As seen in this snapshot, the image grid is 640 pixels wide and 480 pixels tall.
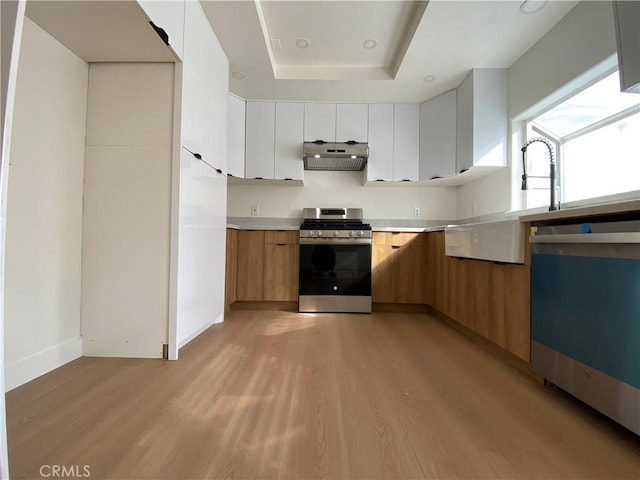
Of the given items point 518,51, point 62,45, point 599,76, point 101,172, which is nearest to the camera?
point 62,45

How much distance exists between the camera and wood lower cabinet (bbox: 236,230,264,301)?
2936 mm

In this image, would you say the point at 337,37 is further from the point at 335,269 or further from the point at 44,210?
the point at 44,210

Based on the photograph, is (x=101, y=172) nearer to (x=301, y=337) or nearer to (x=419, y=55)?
(x=301, y=337)

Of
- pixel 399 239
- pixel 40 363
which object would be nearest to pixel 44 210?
pixel 40 363

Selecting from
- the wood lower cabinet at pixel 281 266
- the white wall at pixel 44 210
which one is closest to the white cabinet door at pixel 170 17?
the white wall at pixel 44 210

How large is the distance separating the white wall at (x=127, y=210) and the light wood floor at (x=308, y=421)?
0.58ft

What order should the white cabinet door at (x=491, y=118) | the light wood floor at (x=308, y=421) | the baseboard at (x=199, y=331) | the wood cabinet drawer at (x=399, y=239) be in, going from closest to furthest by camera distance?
the light wood floor at (x=308, y=421) → the baseboard at (x=199, y=331) → the white cabinet door at (x=491, y=118) → the wood cabinet drawer at (x=399, y=239)

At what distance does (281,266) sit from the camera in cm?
297

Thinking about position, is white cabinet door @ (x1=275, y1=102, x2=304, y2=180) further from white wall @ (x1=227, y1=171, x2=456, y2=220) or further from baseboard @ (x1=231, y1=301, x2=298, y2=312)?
baseboard @ (x1=231, y1=301, x2=298, y2=312)

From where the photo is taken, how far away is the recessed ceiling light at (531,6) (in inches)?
69.9

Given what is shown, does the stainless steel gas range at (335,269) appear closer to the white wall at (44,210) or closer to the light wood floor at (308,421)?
the light wood floor at (308,421)

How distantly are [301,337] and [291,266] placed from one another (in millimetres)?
1027

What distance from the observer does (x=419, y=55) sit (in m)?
2.28

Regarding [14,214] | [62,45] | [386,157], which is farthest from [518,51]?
[14,214]
